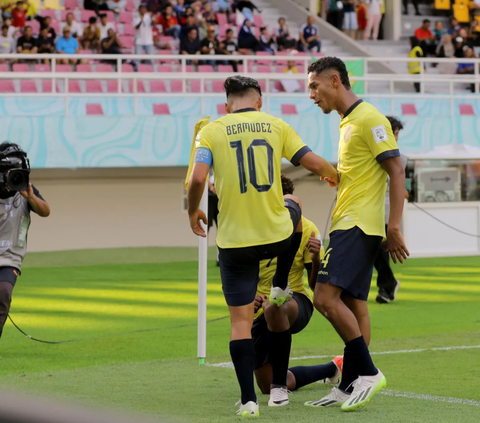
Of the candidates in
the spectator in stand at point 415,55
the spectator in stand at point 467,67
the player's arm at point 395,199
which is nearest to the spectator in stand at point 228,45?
the spectator in stand at point 415,55

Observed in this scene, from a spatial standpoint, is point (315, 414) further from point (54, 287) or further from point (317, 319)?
point (54, 287)

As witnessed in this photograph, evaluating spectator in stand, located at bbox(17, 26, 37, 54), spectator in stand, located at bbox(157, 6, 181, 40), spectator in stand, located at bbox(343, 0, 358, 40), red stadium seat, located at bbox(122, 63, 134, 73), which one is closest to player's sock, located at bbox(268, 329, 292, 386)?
red stadium seat, located at bbox(122, 63, 134, 73)

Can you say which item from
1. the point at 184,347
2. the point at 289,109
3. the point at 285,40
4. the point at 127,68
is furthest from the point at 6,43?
the point at 184,347

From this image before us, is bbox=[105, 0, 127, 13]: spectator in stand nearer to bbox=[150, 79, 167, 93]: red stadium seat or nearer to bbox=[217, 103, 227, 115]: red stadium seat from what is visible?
bbox=[150, 79, 167, 93]: red stadium seat

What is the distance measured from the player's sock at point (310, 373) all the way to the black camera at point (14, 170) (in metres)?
2.21

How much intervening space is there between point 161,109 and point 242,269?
1574 cm

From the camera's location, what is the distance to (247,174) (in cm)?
461

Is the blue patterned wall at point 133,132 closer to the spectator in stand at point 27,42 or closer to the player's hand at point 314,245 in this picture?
the spectator in stand at point 27,42

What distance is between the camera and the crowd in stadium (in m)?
21.5

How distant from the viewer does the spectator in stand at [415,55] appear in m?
24.3

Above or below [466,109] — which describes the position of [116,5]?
above

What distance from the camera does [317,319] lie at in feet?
33.1

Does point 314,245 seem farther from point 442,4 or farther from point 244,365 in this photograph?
point 442,4

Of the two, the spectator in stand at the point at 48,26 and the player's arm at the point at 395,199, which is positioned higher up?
the spectator in stand at the point at 48,26
